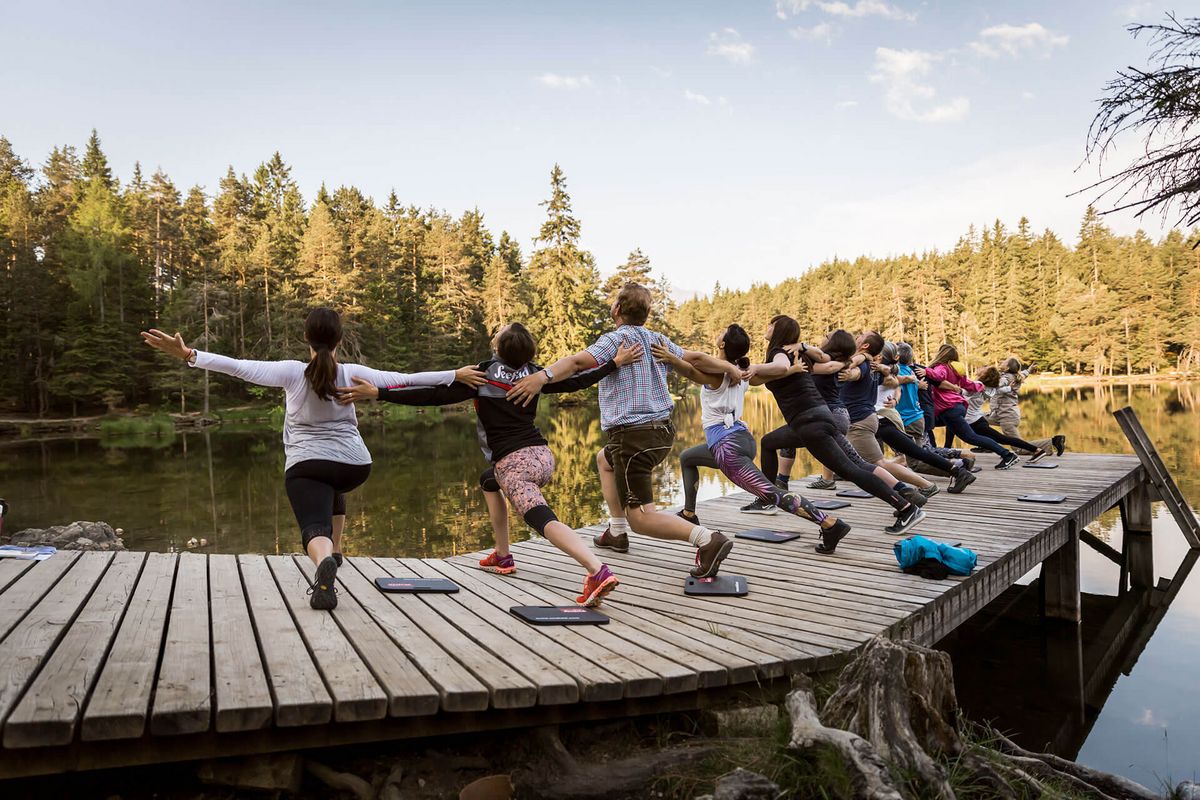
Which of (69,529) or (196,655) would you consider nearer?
(196,655)

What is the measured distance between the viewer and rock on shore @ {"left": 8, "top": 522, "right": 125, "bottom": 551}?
10695 mm

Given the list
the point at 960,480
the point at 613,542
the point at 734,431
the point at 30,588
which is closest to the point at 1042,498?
the point at 960,480

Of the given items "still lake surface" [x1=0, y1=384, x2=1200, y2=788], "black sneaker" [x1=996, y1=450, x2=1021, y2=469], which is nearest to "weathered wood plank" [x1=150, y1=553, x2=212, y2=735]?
"still lake surface" [x1=0, y1=384, x2=1200, y2=788]

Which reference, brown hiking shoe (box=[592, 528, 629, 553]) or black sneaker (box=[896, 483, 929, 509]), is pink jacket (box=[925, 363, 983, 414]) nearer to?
black sneaker (box=[896, 483, 929, 509])

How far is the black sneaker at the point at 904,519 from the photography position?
6.43 metres

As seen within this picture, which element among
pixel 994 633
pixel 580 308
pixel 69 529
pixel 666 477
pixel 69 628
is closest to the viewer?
pixel 69 628

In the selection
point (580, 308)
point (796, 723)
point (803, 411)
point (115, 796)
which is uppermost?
point (580, 308)

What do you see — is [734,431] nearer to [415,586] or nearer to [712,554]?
[712,554]

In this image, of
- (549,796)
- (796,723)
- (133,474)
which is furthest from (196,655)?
(133,474)

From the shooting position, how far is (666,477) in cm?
1955

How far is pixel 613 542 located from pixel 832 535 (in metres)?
1.84

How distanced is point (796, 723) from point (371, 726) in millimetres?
1685

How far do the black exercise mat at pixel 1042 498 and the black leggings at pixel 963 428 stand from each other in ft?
7.28

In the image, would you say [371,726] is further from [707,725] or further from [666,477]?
[666,477]
